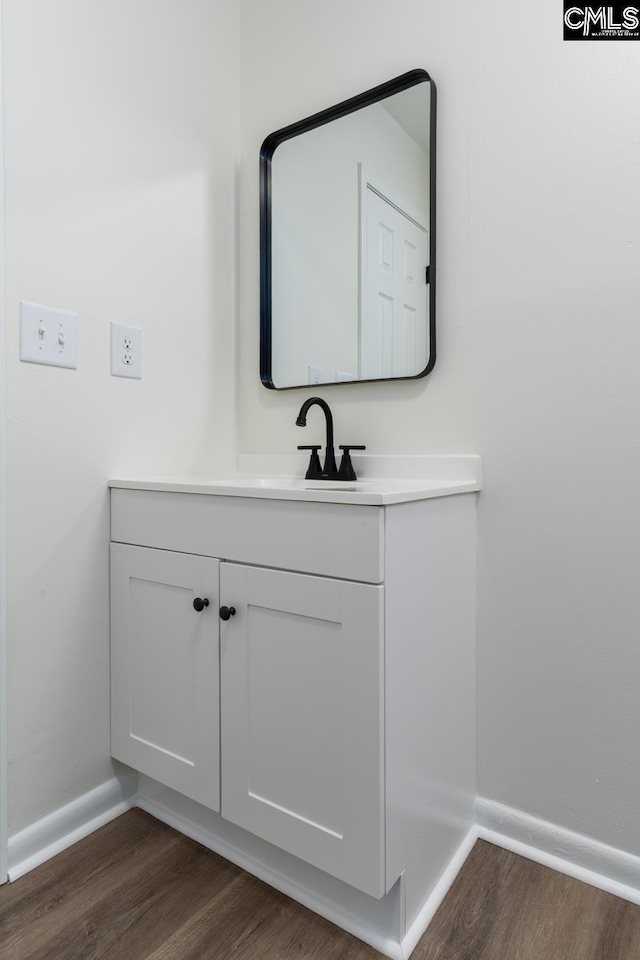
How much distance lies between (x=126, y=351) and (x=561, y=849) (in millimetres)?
1472

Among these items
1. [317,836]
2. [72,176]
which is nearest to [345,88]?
[72,176]

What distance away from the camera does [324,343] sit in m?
1.51

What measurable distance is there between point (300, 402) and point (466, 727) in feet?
3.03

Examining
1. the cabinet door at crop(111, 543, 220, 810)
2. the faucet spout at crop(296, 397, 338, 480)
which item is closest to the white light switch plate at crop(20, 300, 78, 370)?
the cabinet door at crop(111, 543, 220, 810)

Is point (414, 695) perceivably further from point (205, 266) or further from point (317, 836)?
point (205, 266)

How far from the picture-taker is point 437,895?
3.45 ft

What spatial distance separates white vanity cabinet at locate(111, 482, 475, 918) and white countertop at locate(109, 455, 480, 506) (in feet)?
0.06

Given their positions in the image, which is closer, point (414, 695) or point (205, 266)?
point (414, 695)

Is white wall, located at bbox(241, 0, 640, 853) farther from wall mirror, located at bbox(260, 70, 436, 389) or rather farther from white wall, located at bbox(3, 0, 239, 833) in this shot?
white wall, located at bbox(3, 0, 239, 833)

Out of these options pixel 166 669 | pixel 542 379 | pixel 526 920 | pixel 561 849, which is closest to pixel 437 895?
pixel 526 920

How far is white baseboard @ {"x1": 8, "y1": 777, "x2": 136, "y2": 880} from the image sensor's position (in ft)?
3.66

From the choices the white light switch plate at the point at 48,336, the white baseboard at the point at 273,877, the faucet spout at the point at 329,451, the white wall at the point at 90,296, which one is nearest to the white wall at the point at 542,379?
the faucet spout at the point at 329,451

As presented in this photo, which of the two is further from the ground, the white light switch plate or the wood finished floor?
the white light switch plate

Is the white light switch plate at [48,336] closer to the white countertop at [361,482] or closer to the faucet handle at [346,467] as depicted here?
the white countertop at [361,482]
